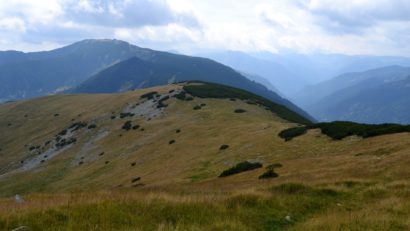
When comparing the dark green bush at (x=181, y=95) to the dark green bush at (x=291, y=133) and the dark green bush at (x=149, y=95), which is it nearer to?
the dark green bush at (x=149, y=95)

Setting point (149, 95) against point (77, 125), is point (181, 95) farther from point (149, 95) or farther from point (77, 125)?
point (77, 125)

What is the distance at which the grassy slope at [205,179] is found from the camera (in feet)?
36.1

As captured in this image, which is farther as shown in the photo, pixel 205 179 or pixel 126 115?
pixel 126 115

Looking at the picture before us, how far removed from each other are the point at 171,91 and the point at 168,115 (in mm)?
19643

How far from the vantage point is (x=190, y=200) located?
12562 millimetres

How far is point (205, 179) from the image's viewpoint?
98.1 feet

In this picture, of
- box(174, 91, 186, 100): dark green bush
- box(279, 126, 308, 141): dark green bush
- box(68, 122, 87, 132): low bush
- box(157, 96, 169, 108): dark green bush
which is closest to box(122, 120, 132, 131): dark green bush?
box(157, 96, 169, 108): dark green bush

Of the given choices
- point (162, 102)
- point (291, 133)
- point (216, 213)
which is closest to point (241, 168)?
point (291, 133)

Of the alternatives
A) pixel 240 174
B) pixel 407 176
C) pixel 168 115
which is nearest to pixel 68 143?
pixel 168 115

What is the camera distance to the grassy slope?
10992mm

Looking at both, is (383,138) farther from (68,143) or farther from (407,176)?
(68,143)

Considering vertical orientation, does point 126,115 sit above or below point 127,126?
above

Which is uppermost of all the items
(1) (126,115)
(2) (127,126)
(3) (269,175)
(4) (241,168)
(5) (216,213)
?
(5) (216,213)

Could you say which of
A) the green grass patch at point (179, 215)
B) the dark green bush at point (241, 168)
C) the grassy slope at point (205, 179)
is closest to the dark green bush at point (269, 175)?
the grassy slope at point (205, 179)
